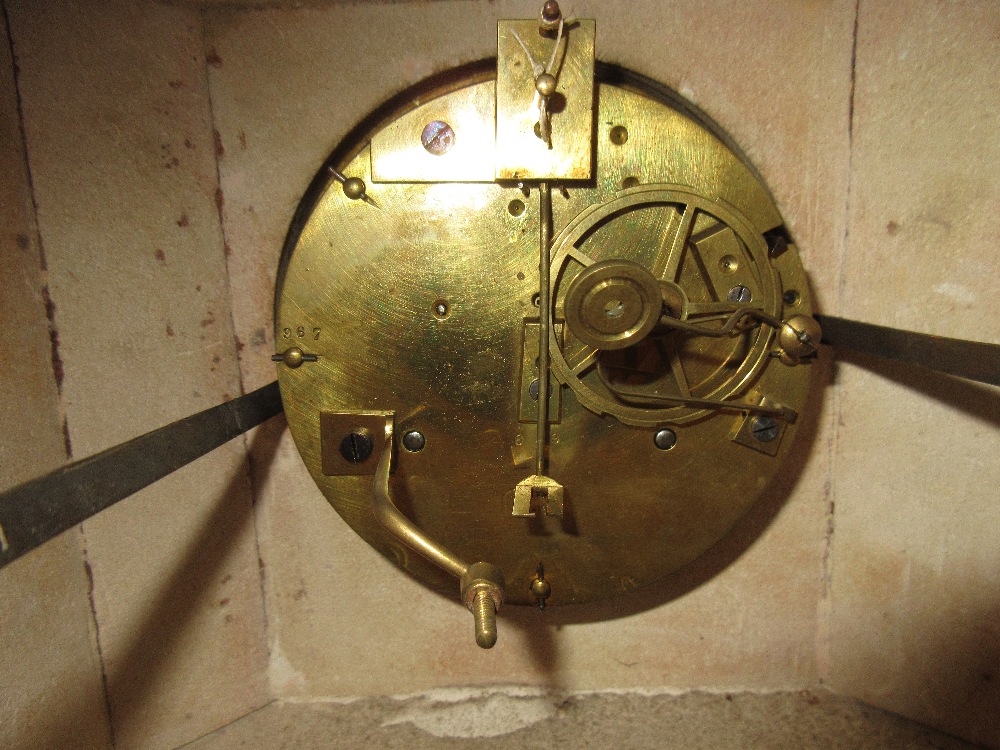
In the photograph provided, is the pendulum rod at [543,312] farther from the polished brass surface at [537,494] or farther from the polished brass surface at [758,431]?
the polished brass surface at [758,431]

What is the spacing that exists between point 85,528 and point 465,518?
42cm

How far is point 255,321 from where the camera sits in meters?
0.70

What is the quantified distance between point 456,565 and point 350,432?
0.67 ft

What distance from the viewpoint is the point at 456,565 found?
22.2 inches

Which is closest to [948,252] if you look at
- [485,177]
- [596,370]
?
[596,370]

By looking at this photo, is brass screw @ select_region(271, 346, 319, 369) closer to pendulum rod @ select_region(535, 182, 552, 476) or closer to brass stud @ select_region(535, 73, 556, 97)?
pendulum rod @ select_region(535, 182, 552, 476)

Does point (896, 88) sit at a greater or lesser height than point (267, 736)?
greater

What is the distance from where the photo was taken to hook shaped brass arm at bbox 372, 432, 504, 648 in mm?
507

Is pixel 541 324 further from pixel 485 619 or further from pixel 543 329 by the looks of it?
pixel 485 619

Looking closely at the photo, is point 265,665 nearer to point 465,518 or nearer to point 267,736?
point 267,736

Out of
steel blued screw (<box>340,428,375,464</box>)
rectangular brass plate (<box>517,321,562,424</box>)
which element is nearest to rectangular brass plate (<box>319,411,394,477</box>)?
steel blued screw (<box>340,428,375,464</box>)

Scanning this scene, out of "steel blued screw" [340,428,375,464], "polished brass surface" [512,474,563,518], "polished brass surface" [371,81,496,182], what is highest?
"polished brass surface" [371,81,496,182]

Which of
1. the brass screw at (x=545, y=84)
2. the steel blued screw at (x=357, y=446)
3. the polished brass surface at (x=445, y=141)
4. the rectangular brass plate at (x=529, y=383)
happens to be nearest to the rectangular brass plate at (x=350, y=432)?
the steel blued screw at (x=357, y=446)

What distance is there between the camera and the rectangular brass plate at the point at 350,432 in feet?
2.17
